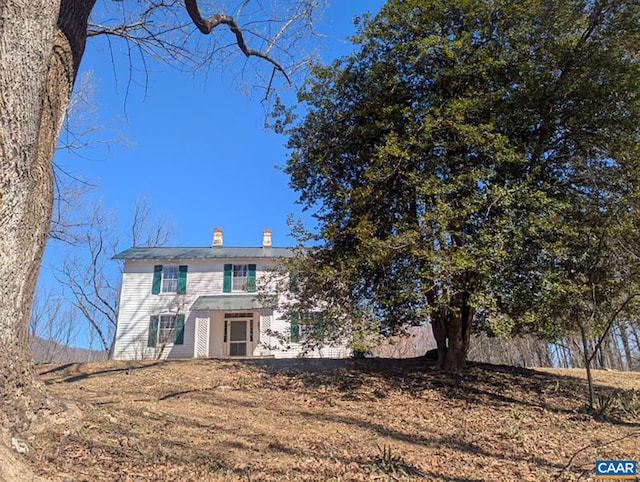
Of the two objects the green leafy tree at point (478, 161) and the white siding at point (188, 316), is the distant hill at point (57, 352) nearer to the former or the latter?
the white siding at point (188, 316)

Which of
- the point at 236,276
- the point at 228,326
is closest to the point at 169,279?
the point at 236,276

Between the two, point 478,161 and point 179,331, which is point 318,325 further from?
point 179,331

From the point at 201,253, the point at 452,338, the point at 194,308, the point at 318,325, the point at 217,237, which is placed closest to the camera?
the point at 318,325

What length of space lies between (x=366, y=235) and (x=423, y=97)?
2.90 metres

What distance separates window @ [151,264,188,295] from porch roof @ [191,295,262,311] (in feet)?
3.63

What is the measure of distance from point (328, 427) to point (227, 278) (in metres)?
13.9

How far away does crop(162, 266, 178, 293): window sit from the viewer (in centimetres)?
1856

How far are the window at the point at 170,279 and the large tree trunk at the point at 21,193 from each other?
15219 millimetres

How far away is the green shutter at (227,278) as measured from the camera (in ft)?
61.7

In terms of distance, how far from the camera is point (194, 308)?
17672 millimetres

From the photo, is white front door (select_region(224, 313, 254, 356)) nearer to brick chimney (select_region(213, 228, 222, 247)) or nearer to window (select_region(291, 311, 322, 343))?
brick chimney (select_region(213, 228, 222, 247))

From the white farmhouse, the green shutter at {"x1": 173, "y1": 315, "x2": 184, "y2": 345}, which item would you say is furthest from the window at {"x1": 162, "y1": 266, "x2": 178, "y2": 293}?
the green shutter at {"x1": 173, "y1": 315, "x2": 184, "y2": 345}

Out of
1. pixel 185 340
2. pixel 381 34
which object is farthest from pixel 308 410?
pixel 185 340

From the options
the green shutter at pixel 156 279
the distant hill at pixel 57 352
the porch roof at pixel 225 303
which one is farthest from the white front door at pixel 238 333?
the distant hill at pixel 57 352
